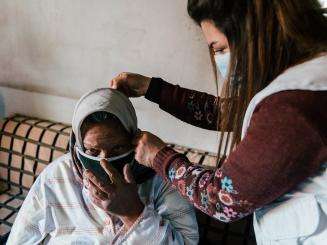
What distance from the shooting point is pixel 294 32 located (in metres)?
0.86

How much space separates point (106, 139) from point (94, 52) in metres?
0.96

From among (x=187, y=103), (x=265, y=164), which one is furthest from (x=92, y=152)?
(x=265, y=164)

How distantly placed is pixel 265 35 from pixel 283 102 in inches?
7.4

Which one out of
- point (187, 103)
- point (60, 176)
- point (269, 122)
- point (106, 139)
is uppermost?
point (269, 122)

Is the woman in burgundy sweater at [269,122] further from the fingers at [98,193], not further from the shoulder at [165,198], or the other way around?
the shoulder at [165,198]

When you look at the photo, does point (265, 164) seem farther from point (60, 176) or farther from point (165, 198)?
point (60, 176)

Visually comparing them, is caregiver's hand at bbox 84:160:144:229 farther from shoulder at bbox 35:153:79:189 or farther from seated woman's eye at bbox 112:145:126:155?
shoulder at bbox 35:153:79:189

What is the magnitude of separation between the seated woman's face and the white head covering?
0.09ft

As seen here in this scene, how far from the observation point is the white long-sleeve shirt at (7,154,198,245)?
4.18 feet

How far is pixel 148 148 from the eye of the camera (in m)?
1.09

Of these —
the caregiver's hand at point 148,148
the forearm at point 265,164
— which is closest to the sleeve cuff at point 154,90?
the caregiver's hand at point 148,148

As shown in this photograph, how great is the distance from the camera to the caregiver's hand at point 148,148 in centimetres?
106

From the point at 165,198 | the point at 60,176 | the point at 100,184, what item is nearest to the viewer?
the point at 100,184

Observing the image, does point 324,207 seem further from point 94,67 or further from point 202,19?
point 94,67
